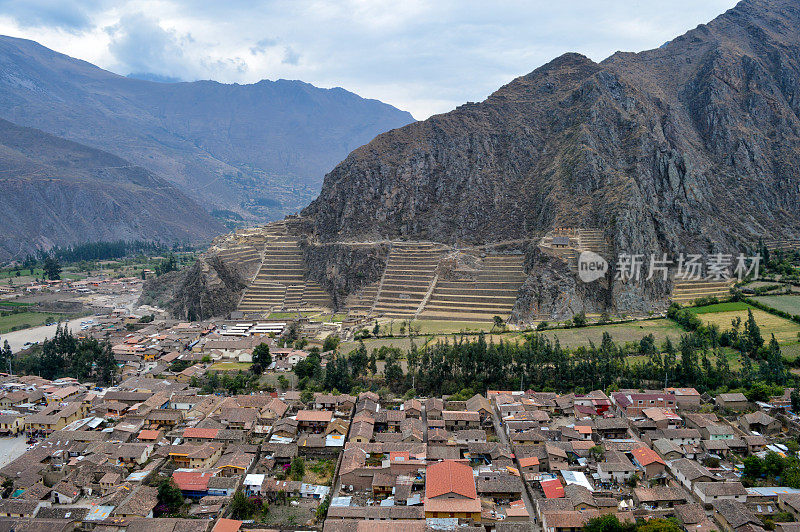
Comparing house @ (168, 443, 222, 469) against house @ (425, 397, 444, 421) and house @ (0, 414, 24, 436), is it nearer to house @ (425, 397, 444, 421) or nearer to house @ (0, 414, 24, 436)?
house @ (0, 414, 24, 436)

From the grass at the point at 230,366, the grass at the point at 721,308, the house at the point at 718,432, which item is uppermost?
the grass at the point at 721,308

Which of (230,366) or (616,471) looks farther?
(230,366)

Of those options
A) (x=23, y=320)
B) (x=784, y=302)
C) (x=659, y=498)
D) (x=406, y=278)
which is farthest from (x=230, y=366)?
(x=784, y=302)

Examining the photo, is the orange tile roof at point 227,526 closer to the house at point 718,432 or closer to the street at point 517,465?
the street at point 517,465

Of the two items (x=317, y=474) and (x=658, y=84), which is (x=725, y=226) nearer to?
(x=658, y=84)

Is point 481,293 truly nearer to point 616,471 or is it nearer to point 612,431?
point 612,431

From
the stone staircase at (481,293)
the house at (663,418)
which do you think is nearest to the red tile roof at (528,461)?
the house at (663,418)
